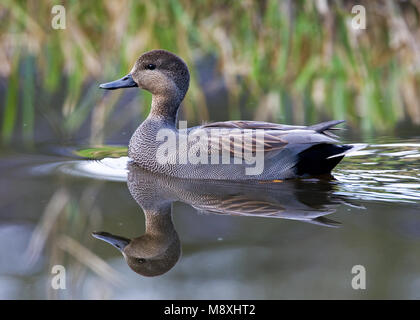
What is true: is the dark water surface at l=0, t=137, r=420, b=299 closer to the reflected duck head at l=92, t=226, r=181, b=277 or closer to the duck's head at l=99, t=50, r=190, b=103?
the reflected duck head at l=92, t=226, r=181, b=277

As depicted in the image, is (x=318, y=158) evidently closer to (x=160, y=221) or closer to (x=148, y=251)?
(x=160, y=221)

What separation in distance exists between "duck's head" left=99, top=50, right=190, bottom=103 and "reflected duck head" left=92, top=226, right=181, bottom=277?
219 cm

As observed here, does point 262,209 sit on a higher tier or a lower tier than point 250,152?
lower

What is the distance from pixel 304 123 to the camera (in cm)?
735

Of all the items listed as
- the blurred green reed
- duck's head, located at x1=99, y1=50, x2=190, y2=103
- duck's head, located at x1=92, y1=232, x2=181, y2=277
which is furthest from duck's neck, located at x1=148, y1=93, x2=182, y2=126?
duck's head, located at x1=92, y1=232, x2=181, y2=277

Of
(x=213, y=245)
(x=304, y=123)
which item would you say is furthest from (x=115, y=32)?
(x=213, y=245)

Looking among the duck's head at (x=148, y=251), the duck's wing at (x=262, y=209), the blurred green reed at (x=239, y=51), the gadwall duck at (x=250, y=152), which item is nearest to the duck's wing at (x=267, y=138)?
the gadwall duck at (x=250, y=152)

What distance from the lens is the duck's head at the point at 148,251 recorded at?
3.87m

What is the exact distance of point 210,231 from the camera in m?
4.38

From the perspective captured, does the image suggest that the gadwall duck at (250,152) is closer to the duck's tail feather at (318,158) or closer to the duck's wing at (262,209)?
the duck's tail feather at (318,158)

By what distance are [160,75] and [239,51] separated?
3221 millimetres

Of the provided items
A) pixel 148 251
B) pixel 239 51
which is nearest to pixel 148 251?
pixel 148 251

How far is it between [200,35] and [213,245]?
5.73 meters

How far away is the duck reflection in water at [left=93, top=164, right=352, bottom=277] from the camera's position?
4.07 meters
